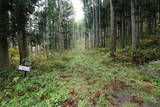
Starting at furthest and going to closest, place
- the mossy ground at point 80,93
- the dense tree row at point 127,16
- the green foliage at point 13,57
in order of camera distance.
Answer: the dense tree row at point 127,16 < the green foliage at point 13,57 < the mossy ground at point 80,93

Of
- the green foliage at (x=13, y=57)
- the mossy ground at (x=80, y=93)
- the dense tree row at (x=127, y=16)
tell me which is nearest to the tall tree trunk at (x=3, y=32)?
the mossy ground at (x=80, y=93)

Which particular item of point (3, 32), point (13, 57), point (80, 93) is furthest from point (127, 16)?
point (80, 93)

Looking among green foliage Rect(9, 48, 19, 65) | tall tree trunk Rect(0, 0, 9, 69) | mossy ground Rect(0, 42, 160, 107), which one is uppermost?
tall tree trunk Rect(0, 0, 9, 69)

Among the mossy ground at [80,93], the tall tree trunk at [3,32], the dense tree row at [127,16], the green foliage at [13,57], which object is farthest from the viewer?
the dense tree row at [127,16]

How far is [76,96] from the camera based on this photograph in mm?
4543

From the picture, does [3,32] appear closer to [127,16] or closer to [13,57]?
[13,57]

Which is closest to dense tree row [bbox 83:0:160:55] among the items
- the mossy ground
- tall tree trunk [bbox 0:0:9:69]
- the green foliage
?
the mossy ground

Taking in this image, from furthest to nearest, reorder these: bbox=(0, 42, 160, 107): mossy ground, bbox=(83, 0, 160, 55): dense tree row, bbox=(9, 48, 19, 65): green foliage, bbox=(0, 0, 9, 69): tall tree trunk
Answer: bbox=(83, 0, 160, 55): dense tree row → bbox=(9, 48, 19, 65): green foliage → bbox=(0, 0, 9, 69): tall tree trunk → bbox=(0, 42, 160, 107): mossy ground

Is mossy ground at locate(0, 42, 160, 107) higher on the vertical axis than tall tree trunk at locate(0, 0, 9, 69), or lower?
lower

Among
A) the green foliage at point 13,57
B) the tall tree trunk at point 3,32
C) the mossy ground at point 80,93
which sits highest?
the tall tree trunk at point 3,32

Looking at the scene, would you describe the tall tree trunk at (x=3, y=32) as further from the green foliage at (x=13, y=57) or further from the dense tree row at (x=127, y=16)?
the dense tree row at (x=127, y=16)

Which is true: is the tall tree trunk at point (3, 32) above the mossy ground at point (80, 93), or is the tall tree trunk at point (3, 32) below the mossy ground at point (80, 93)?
above

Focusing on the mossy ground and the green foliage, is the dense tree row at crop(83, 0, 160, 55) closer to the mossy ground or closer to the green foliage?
the mossy ground

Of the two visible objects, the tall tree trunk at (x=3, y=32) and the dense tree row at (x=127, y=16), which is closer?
the tall tree trunk at (x=3, y=32)
